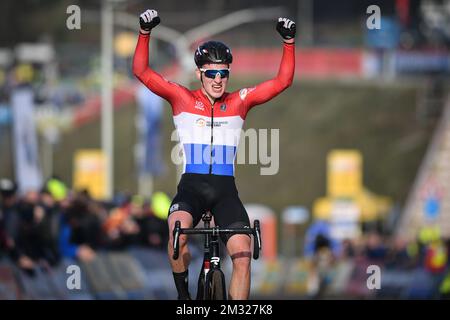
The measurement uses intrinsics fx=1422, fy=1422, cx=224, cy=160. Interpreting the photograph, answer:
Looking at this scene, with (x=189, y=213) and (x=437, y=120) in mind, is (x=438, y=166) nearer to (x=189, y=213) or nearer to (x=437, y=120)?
(x=437, y=120)

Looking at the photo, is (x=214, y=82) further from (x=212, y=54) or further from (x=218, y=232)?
(x=218, y=232)

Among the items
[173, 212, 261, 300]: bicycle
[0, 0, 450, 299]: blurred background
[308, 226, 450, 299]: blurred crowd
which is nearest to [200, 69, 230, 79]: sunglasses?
[173, 212, 261, 300]: bicycle

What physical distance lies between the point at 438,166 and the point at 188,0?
17.9 meters

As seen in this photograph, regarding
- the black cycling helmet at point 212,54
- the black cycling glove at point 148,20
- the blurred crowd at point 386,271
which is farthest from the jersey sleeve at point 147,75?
the blurred crowd at point 386,271

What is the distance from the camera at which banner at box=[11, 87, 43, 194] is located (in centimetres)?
2639

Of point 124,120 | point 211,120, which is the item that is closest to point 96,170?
point 124,120

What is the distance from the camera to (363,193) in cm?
6381

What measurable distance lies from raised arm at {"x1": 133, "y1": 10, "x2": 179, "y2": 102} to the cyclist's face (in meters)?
0.25

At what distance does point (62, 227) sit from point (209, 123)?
6.65 m

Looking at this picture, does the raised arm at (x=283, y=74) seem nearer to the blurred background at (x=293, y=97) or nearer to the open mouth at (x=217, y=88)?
the open mouth at (x=217, y=88)

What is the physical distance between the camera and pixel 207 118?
Result: 11844 mm

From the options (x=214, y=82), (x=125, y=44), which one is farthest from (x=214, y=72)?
(x=125, y=44)

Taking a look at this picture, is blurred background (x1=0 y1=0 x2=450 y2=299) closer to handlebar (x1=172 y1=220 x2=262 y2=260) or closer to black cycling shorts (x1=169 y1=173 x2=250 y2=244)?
black cycling shorts (x1=169 y1=173 x2=250 y2=244)
